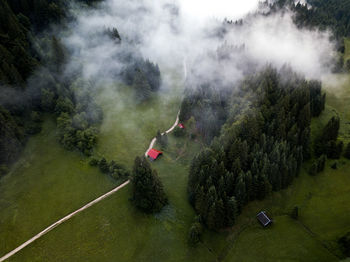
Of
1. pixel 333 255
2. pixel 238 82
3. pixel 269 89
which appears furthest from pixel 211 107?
pixel 333 255

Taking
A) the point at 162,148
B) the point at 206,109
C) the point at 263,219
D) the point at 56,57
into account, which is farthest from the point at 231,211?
the point at 56,57

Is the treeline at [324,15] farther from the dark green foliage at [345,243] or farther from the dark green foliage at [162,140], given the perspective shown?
the dark green foliage at [345,243]

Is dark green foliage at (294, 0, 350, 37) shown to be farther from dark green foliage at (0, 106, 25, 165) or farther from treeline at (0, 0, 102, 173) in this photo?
dark green foliage at (0, 106, 25, 165)

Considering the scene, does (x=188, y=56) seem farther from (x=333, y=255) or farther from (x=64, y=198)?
(x=333, y=255)

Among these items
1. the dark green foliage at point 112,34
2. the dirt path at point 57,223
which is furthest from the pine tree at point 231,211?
the dark green foliage at point 112,34

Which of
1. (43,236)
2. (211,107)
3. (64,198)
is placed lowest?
(43,236)

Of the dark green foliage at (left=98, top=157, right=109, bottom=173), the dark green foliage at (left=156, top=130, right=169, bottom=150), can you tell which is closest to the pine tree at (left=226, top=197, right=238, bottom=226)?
the dark green foliage at (left=156, top=130, right=169, bottom=150)
